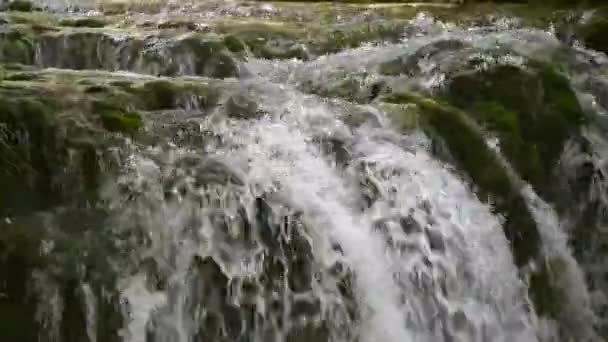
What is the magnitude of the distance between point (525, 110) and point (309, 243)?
2695 mm

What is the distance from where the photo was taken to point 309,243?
464 centimetres

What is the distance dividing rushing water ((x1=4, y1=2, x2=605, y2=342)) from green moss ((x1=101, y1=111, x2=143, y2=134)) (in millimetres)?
189

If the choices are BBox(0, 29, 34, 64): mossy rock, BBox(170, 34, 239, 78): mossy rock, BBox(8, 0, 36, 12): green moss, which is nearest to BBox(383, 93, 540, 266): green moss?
BBox(170, 34, 239, 78): mossy rock

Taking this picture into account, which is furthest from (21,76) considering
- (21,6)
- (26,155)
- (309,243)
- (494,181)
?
(21,6)

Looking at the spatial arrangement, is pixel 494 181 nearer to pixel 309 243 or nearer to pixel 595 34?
pixel 309 243

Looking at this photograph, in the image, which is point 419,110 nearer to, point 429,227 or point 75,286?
point 429,227

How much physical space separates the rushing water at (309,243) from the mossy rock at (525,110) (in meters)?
0.46

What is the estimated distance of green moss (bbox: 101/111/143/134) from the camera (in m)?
A: 4.83

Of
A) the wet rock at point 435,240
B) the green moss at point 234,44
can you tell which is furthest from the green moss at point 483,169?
the green moss at point 234,44

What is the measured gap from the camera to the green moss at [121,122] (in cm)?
483

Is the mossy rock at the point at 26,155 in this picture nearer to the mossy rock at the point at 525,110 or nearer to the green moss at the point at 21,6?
the mossy rock at the point at 525,110

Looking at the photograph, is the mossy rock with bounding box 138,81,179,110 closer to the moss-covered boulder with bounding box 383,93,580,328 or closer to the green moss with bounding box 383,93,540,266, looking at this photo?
the moss-covered boulder with bounding box 383,93,580,328

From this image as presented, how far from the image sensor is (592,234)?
609 centimetres

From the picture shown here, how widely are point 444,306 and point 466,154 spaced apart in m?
1.43
